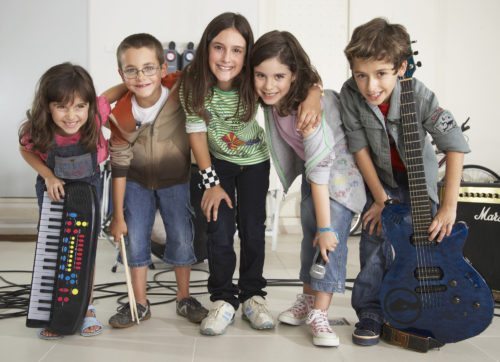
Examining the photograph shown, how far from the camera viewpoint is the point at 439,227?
1783 mm

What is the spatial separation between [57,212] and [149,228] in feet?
1.22

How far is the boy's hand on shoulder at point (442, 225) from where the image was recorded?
5.83 feet

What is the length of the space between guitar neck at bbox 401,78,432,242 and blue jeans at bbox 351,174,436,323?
141mm

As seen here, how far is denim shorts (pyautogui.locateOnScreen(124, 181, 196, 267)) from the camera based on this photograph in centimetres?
208

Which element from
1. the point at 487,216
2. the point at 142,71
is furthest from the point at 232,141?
the point at 487,216

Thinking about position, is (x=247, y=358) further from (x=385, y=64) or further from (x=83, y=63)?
(x=83, y=63)

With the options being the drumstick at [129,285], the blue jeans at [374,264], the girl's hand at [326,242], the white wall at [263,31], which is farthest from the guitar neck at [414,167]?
the white wall at [263,31]

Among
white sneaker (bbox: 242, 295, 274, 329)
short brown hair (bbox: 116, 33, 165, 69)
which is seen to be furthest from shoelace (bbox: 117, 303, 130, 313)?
short brown hair (bbox: 116, 33, 165, 69)

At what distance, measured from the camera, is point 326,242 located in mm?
1862

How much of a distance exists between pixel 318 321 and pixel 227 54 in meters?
0.95

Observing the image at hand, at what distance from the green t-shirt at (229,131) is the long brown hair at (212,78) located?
0.03 m

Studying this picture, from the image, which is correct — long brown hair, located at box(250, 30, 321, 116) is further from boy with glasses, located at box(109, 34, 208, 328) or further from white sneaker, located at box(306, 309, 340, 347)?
white sneaker, located at box(306, 309, 340, 347)

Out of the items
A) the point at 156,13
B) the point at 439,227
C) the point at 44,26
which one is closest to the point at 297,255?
the point at 439,227

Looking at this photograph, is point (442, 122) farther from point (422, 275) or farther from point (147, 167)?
point (147, 167)
